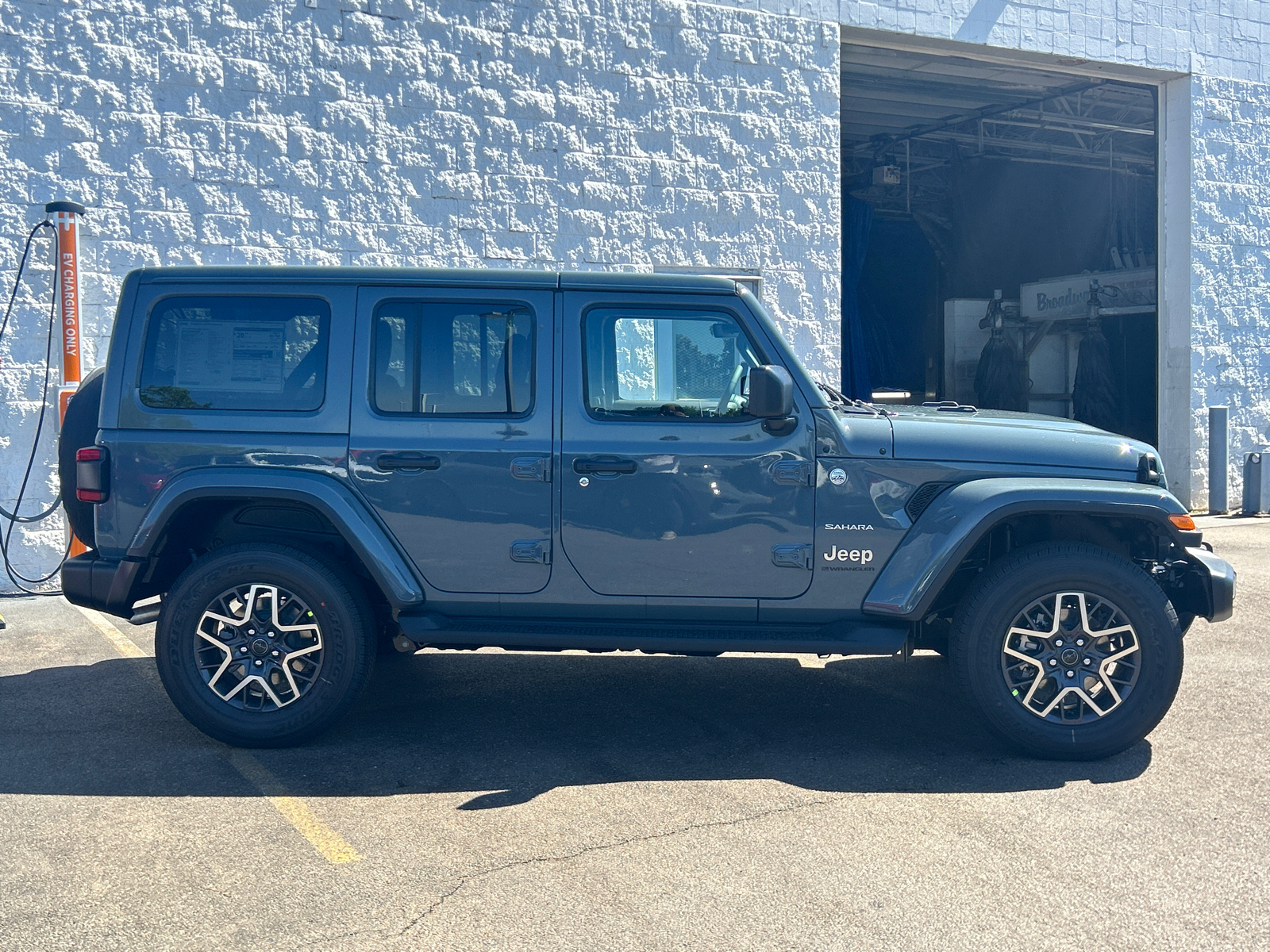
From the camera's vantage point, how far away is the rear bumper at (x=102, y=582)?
4996 mm

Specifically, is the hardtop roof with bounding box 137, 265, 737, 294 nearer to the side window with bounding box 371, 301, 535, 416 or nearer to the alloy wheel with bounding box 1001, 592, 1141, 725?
the side window with bounding box 371, 301, 535, 416

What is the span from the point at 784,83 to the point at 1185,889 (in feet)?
28.8


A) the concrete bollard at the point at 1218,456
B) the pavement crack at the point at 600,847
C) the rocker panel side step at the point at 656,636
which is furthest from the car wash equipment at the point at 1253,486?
the pavement crack at the point at 600,847

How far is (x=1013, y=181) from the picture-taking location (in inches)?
904

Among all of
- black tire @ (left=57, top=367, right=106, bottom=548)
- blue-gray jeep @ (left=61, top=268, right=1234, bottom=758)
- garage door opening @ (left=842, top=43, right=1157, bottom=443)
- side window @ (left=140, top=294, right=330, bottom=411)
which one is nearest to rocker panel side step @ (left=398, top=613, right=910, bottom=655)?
blue-gray jeep @ (left=61, top=268, right=1234, bottom=758)

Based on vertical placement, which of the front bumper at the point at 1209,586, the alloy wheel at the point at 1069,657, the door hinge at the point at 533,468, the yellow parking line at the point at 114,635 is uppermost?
the door hinge at the point at 533,468

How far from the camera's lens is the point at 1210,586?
4.93 m

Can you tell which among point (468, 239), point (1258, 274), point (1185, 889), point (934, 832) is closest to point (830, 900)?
point (934, 832)

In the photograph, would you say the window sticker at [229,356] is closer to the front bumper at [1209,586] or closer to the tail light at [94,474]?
the tail light at [94,474]

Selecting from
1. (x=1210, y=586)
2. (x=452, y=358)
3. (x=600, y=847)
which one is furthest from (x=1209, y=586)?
(x=452, y=358)

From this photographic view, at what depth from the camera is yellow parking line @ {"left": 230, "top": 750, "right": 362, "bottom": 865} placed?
12.8 ft

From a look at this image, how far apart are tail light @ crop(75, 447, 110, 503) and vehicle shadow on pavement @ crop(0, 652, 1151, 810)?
1108 millimetres

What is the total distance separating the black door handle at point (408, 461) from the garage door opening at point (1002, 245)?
12.5m

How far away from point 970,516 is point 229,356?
3265mm
